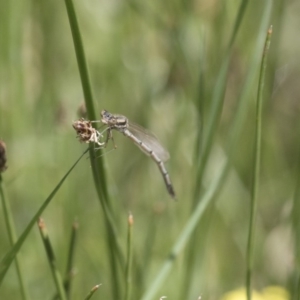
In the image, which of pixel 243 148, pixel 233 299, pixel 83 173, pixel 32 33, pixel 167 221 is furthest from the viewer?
pixel 32 33

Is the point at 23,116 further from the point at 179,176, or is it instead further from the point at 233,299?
the point at 233,299

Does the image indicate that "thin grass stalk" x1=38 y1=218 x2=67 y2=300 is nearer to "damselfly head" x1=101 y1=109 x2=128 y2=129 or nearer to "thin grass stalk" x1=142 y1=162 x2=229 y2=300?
"thin grass stalk" x1=142 y1=162 x2=229 y2=300

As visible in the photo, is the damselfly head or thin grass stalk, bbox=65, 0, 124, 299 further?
the damselfly head

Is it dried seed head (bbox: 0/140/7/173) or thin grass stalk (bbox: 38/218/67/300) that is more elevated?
dried seed head (bbox: 0/140/7/173)

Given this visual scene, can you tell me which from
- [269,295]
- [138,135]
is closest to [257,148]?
[138,135]

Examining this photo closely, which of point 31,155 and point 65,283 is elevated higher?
point 31,155

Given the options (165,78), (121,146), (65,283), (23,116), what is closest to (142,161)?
(121,146)

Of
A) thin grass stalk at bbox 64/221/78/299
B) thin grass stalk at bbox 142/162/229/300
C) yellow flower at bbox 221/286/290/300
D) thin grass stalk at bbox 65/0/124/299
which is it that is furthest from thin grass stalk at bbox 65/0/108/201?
yellow flower at bbox 221/286/290/300
